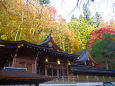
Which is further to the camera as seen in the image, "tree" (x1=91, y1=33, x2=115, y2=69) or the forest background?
"tree" (x1=91, y1=33, x2=115, y2=69)

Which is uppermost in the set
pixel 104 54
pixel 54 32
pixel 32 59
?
pixel 54 32

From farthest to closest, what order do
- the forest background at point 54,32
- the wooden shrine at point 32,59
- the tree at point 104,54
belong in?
1. the tree at point 104,54
2. the forest background at point 54,32
3. the wooden shrine at point 32,59

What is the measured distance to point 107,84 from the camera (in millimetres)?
18844

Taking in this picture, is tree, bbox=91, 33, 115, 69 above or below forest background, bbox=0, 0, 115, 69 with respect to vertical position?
below


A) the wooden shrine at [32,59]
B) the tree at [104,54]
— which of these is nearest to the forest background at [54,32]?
the tree at [104,54]

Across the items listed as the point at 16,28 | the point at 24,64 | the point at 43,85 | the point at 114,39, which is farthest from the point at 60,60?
the point at 114,39

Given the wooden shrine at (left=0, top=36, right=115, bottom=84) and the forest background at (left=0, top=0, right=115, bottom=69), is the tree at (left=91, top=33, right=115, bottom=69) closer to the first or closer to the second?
the forest background at (left=0, top=0, right=115, bottom=69)

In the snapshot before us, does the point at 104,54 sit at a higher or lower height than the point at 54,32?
lower

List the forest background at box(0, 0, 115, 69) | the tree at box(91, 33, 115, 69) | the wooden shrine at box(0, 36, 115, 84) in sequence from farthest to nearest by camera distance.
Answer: the tree at box(91, 33, 115, 69), the forest background at box(0, 0, 115, 69), the wooden shrine at box(0, 36, 115, 84)

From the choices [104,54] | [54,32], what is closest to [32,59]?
[54,32]

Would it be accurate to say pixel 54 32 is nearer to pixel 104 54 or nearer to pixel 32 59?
pixel 104 54

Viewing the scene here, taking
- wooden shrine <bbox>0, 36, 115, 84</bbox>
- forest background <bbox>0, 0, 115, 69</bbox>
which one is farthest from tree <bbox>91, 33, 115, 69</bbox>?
wooden shrine <bbox>0, 36, 115, 84</bbox>

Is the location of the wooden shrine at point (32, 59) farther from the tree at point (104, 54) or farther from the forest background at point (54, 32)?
the tree at point (104, 54)

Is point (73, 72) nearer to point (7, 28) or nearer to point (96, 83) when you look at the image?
point (96, 83)
